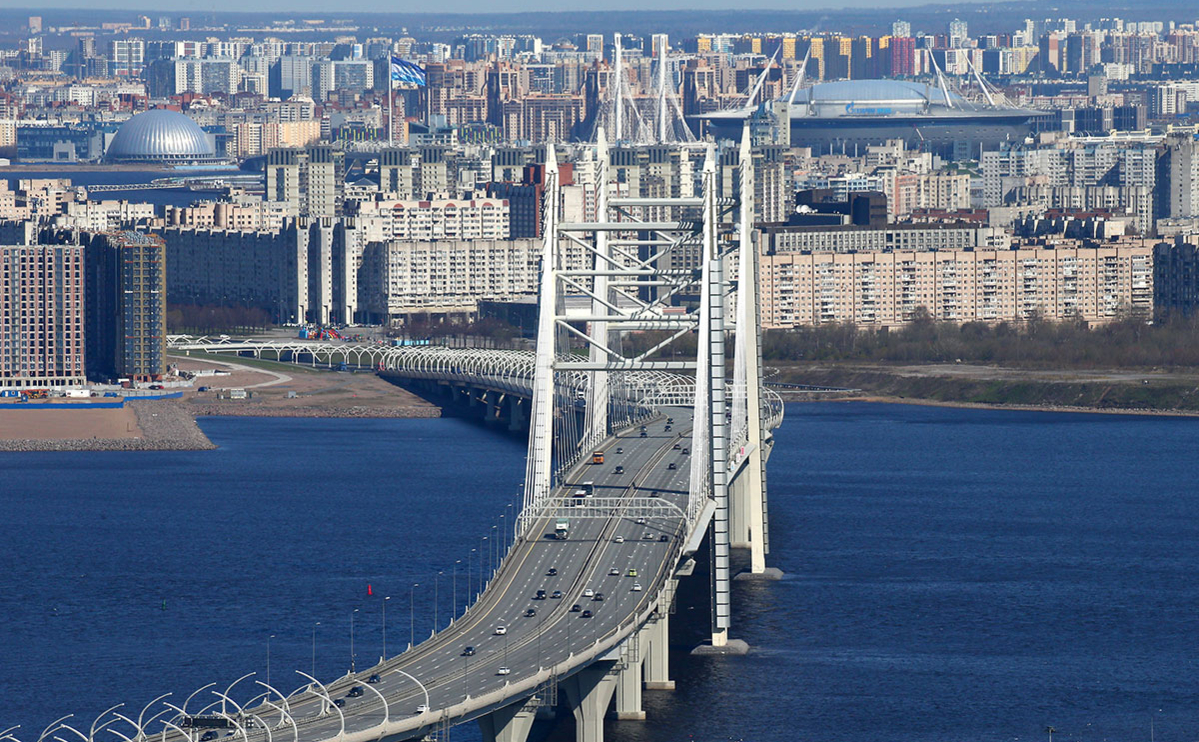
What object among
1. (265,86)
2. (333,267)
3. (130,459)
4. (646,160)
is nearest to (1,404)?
(130,459)

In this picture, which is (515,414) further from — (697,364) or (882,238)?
(882,238)

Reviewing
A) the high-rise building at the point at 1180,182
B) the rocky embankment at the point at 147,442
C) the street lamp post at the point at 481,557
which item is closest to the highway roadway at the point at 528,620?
the street lamp post at the point at 481,557

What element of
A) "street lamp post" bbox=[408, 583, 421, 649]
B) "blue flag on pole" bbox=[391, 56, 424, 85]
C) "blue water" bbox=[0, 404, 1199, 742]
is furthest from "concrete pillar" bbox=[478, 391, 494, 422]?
"blue flag on pole" bbox=[391, 56, 424, 85]

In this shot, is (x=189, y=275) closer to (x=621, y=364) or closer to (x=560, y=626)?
(x=621, y=364)

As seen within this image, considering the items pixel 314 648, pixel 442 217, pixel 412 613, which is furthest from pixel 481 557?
pixel 442 217

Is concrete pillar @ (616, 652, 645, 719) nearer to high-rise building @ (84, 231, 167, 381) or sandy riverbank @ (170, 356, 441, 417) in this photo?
sandy riverbank @ (170, 356, 441, 417)
